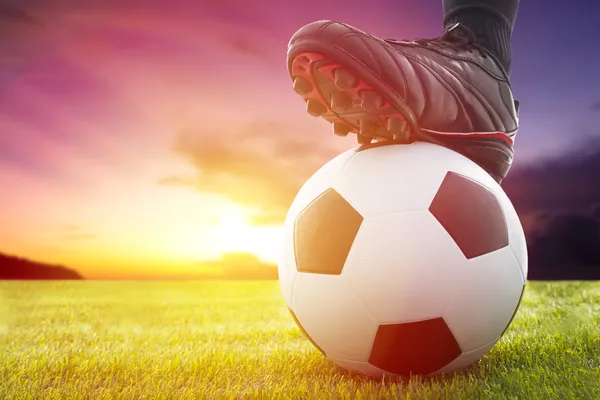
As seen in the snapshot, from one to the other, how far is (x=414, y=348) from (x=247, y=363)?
115 cm

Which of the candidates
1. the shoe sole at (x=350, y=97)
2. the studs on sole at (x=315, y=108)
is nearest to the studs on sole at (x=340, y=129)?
the shoe sole at (x=350, y=97)

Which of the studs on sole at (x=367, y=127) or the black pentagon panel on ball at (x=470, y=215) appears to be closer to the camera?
the black pentagon panel on ball at (x=470, y=215)

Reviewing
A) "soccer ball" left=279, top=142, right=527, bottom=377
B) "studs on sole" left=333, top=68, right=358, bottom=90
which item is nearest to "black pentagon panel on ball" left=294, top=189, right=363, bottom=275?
"soccer ball" left=279, top=142, right=527, bottom=377

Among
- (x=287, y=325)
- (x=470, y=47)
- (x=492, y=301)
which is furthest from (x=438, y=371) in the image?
(x=287, y=325)

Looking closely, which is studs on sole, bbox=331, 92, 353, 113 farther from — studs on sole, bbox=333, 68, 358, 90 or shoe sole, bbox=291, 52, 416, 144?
studs on sole, bbox=333, 68, 358, 90

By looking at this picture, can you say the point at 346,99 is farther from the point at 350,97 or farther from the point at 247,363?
the point at 247,363

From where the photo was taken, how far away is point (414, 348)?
2.32 m

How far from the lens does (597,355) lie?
9.36 ft

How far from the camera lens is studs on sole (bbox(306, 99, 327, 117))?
267 cm

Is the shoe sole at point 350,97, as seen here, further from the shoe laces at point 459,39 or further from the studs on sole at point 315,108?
the shoe laces at point 459,39

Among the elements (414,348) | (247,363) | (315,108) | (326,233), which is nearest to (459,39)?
(315,108)

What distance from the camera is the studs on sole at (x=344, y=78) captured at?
241cm

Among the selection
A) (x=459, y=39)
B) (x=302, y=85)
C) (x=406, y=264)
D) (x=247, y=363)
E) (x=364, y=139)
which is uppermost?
(x=459, y=39)

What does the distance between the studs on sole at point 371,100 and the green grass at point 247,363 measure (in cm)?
134
